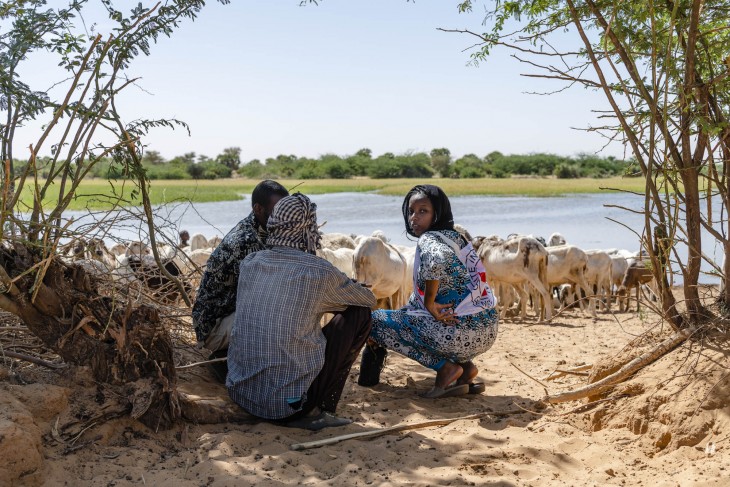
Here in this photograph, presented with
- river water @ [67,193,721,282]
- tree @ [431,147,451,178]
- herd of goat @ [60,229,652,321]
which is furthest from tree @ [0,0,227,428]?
tree @ [431,147,451,178]

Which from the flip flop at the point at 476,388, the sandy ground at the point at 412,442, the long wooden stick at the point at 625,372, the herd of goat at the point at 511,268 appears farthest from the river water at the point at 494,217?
the sandy ground at the point at 412,442

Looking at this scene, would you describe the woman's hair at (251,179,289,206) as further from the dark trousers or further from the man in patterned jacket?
the dark trousers

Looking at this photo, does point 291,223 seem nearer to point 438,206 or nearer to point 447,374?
point 438,206

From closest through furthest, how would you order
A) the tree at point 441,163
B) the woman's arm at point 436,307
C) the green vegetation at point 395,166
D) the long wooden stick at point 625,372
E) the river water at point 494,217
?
the long wooden stick at point 625,372
the woman's arm at point 436,307
the river water at point 494,217
the green vegetation at point 395,166
the tree at point 441,163

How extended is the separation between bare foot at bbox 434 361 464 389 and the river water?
1323 centimetres

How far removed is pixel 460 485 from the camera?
387 cm

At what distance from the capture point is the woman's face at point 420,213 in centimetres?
552

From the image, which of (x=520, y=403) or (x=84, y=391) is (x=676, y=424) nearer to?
(x=520, y=403)

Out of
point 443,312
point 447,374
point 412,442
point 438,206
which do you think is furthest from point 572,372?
point 412,442

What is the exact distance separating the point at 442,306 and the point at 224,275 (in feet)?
4.80

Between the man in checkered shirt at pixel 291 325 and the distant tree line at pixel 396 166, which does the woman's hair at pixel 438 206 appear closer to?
the man in checkered shirt at pixel 291 325

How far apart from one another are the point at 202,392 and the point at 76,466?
131cm

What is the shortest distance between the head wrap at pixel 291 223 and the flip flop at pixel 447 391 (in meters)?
1.58

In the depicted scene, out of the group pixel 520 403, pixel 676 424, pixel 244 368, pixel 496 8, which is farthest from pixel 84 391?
pixel 496 8
